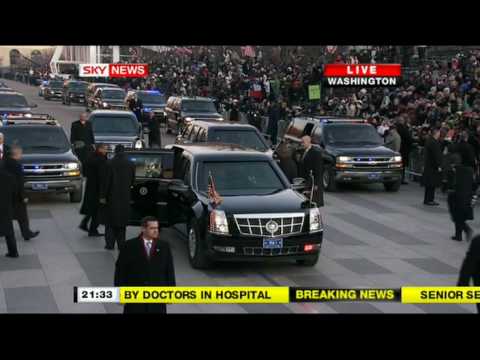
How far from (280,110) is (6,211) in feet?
69.6

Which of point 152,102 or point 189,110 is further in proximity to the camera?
point 152,102

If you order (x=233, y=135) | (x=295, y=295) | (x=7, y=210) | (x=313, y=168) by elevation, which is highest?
(x=233, y=135)

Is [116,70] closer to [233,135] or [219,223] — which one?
[233,135]

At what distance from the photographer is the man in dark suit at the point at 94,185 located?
1368 cm

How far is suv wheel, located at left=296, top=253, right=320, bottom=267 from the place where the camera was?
471 inches

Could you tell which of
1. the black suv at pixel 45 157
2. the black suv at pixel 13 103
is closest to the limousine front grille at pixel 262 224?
the black suv at pixel 45 157

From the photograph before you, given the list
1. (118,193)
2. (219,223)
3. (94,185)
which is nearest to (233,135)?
(94,185)

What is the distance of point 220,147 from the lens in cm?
1398

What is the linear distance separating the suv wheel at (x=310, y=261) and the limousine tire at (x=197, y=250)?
1.42m

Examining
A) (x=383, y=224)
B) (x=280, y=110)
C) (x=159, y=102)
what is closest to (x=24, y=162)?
(x=383, y=224)

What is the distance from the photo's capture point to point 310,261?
12180mm

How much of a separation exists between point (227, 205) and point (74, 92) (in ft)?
144

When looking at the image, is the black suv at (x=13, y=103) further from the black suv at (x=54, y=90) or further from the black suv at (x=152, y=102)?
the black suv at (x=54, y=90)

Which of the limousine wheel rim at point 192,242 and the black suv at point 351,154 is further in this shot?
the black suv at point 351,154
